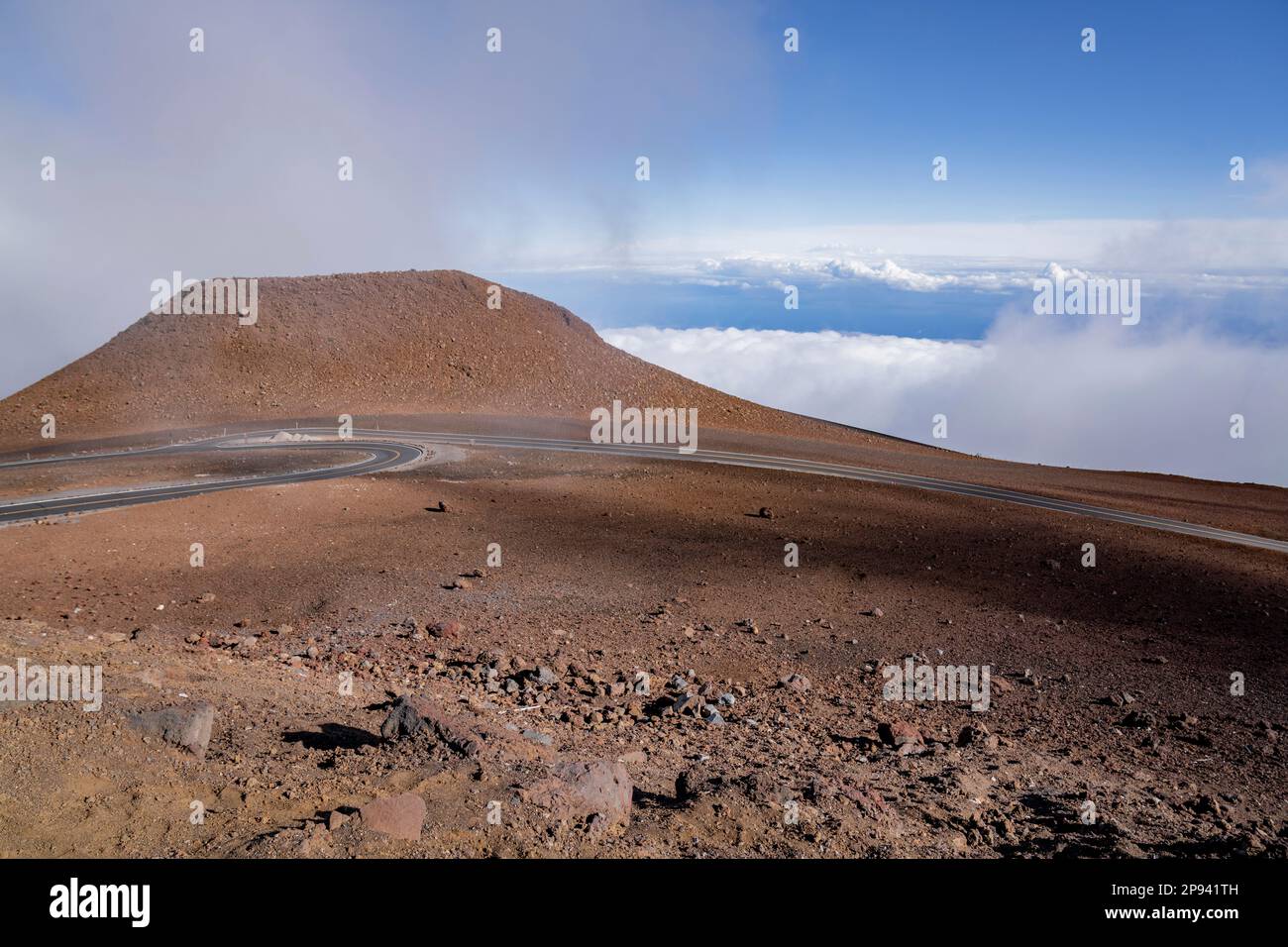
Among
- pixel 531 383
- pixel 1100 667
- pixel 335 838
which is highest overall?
pixel 531 383

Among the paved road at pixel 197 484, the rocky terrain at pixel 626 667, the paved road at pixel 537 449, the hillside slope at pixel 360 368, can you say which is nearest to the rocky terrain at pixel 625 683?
the rocky terrain at pixel 626 667

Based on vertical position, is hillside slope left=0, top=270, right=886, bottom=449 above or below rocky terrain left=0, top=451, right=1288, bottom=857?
above

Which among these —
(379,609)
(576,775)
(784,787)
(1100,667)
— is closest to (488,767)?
(576,775)

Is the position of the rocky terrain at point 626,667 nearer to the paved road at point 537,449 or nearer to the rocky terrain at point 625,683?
the rocky terrain at point 625,683

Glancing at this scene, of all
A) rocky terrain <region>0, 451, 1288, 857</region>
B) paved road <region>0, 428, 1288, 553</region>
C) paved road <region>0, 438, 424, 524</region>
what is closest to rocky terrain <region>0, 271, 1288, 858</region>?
rocky terrain <region>0, 451, 1288, 857</region>

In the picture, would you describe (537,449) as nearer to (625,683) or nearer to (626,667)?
(626,667)

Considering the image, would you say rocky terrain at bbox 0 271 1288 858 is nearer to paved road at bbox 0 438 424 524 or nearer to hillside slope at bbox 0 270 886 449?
paved road at bbox 0 438 424 524

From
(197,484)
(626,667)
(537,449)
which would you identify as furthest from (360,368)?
(626,667)
